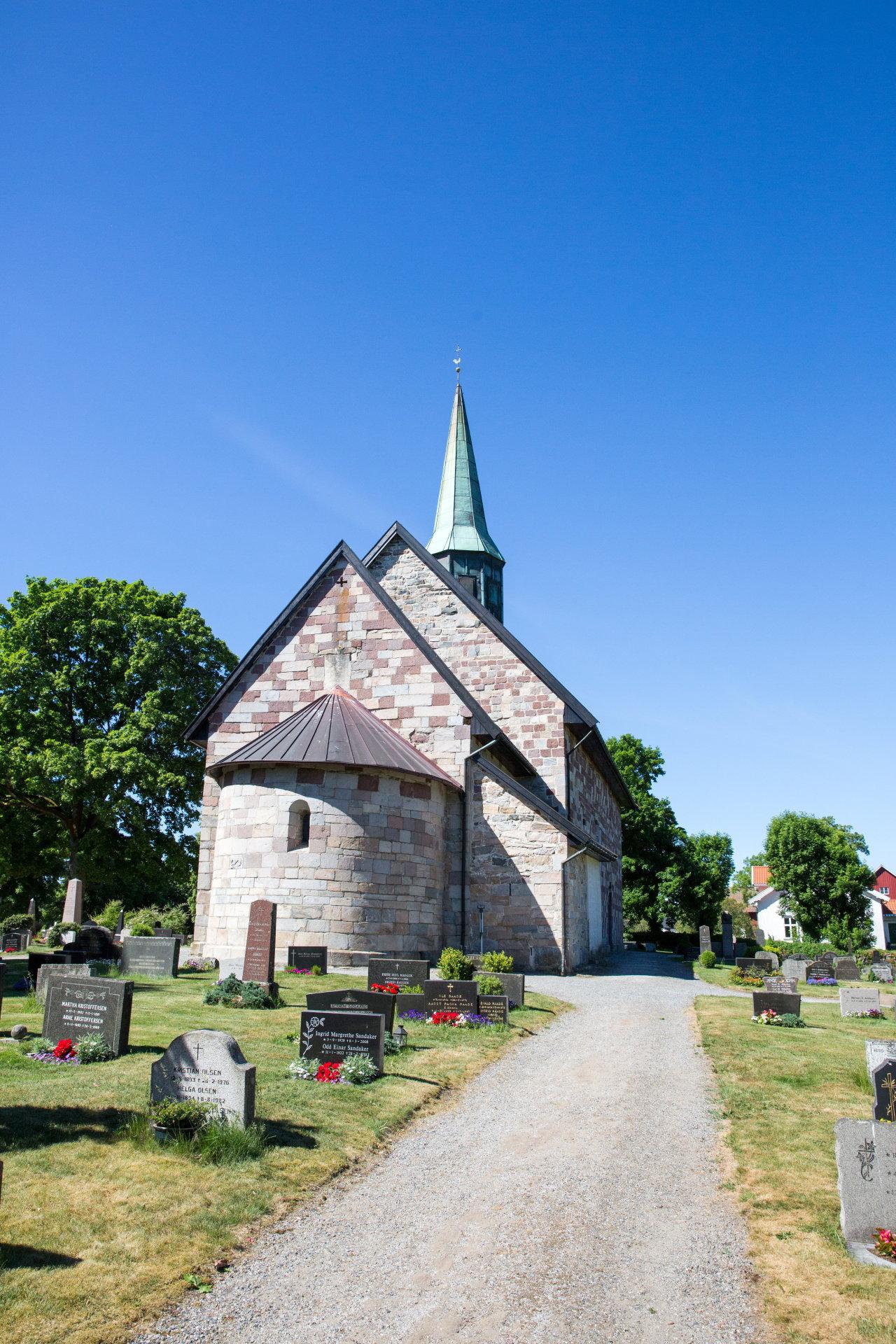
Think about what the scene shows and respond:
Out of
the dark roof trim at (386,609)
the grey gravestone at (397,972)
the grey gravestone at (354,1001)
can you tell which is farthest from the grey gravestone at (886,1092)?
the dark roof trim at (386,609)

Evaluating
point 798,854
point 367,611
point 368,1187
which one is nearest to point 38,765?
point 367,611

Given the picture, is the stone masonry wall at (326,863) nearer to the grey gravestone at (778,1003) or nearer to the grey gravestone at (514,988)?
the grey gravestone at (514,988)

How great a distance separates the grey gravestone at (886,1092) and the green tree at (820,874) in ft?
155

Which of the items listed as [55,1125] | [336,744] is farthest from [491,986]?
[55,1125]

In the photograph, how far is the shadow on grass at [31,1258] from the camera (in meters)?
5.50

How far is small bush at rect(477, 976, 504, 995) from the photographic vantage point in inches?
609

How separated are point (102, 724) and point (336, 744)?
16.3 meters

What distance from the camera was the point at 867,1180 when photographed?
650 cm

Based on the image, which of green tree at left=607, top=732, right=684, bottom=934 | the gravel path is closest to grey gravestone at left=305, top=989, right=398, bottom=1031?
the gravel path

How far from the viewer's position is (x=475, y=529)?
37.6 meters

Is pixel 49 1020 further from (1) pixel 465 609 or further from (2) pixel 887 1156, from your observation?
(1) pixel 465 609

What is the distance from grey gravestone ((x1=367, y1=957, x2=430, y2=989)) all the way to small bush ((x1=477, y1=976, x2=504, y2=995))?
3.76ft

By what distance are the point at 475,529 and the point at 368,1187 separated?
31.9m

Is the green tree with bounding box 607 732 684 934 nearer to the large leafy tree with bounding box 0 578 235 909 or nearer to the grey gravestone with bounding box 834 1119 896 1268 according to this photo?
the large leafy tree with bounding box 0 578 235 909
